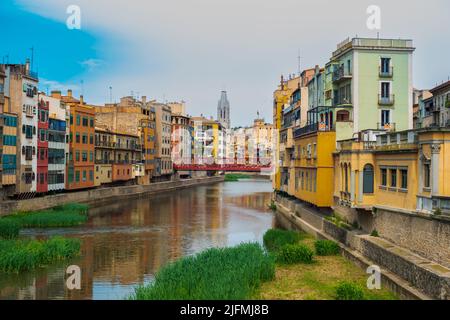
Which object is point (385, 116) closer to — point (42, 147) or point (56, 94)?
point (42, 147)

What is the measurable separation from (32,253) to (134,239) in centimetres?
1211

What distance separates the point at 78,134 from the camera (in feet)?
229

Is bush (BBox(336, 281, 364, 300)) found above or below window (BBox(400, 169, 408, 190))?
below

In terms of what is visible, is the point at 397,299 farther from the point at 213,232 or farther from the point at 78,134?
the point at 78,134

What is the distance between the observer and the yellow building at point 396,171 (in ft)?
79.6

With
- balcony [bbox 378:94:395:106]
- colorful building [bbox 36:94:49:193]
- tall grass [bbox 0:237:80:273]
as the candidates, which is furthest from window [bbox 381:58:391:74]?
colorful building [bbox 36:94:49:193]

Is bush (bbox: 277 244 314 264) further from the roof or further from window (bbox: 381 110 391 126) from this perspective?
the roof

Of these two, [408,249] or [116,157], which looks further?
[116,157]

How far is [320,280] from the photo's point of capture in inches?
1030

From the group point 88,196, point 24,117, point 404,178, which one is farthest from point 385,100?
point 88,196

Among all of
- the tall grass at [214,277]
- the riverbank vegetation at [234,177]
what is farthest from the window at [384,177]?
the riverbank vegetation at [234,177]

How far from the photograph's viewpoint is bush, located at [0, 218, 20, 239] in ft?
126

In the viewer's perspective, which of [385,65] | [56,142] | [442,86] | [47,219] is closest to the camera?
[385,65]
